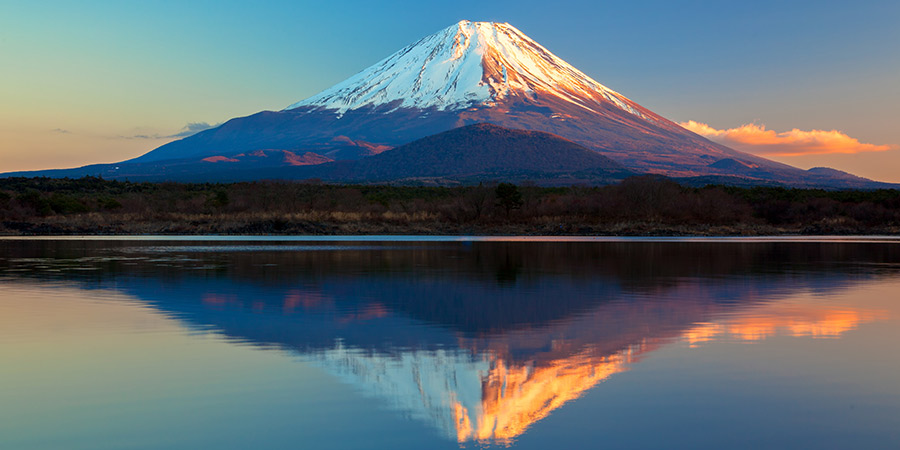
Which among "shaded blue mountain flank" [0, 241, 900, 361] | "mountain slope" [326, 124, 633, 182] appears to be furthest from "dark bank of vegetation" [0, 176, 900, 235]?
Result: "mountain slope" [326, 124, 633, 182]

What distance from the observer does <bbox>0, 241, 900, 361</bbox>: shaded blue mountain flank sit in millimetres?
11312

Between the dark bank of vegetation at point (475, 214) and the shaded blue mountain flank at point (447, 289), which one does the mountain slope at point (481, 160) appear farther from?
the shaded blue mountain flank at point (447, 289)

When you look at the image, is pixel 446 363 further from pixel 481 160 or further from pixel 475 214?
pixel 481 160

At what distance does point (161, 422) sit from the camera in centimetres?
668

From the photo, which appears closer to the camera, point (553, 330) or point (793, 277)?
point (553, 330)

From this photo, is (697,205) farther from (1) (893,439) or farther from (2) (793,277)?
(1) (893,439)

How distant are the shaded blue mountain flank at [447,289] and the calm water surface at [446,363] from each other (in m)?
0.10

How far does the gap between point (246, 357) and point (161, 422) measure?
9.21 feet

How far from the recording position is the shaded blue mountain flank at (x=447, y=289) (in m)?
11.3

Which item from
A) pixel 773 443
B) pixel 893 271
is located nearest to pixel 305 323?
pixel 773 443

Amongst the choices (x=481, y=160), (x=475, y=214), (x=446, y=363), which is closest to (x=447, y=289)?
(x=446, y=363)

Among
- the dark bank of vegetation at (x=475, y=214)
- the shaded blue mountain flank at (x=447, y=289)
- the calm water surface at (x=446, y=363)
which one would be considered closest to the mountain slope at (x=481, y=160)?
the dark bank of vegetation at (x=475, y=214)

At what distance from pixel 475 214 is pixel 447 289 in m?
37.4

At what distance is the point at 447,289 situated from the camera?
17.2 metres
